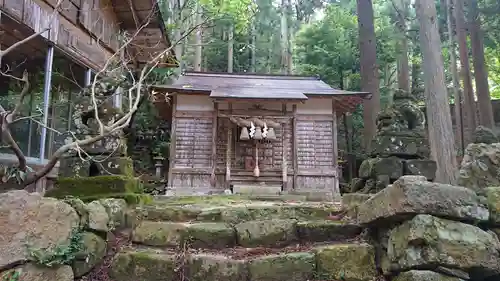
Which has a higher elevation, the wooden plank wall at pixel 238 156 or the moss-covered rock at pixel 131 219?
the wooden plank wall at pixel 238 156

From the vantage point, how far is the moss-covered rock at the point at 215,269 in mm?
3564

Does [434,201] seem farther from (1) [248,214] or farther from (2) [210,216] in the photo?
(2) [210,216]

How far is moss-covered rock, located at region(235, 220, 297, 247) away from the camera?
4.17m

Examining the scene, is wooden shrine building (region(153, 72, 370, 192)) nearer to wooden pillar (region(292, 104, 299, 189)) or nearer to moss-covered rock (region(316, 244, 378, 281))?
wooden pillar (region(292, 104, 299, 189))

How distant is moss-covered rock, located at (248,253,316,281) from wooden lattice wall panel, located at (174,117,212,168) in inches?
373

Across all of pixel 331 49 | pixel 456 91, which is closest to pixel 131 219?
pixel 456 91

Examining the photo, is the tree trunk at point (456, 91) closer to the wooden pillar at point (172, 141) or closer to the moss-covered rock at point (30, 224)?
the wooden pillar at point (172, 141)

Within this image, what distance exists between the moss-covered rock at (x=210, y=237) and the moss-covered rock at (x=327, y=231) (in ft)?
2.62

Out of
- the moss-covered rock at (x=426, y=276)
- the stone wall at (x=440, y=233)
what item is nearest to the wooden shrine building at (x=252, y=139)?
the stone wall at (x=440, y=233)

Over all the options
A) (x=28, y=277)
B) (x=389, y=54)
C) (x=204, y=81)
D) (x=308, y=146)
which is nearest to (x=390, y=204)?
(x=28, y=277)

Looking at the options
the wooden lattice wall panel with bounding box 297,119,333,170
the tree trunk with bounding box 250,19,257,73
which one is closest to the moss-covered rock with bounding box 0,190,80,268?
the wooden lattice wall panel with bounding box 297,119,333,170

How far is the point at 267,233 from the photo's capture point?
4.21 metres

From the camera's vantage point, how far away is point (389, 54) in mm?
20953

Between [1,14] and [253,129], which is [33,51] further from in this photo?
[253,129]
